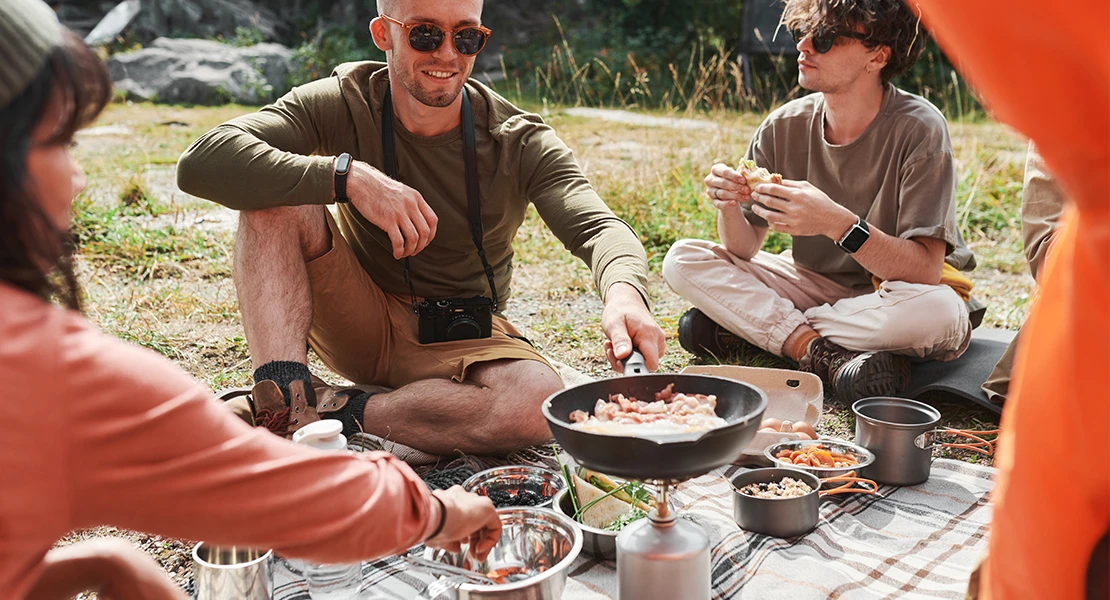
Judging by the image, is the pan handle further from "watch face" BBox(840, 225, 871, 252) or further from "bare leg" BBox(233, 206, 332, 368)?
"watch face" BBox(840, 225, 871, 252)

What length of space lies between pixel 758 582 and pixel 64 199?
2061 mm

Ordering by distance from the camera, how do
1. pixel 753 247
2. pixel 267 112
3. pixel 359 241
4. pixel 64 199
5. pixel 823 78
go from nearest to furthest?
1. pixel 64 199
2. pixel 267 112
3. pixel 359 241
4. pixel 823 78
5. pixel 753 247

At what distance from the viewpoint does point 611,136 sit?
35.3 ft

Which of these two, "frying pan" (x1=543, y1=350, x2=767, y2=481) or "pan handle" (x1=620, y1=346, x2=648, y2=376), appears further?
"pan handle" (x1=620, y1=346, x2=648, y2=376)

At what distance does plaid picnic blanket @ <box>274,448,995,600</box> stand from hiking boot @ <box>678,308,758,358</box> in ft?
4.62

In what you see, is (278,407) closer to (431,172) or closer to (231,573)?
(231,573)

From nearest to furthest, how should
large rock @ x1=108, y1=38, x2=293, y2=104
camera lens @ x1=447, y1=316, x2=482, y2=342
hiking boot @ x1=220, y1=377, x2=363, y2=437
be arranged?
hiking boot @ x1=220, y1=377, x2=363, y2=437 → camera lens @ x1=447, y1=316, x2=482, y2=342 → large rock @ x1=108, y1=38, x2=293, y2=104

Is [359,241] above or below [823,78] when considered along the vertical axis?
below

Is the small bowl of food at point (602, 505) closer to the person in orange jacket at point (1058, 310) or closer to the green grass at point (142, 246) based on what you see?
the person in orange jacket at point (1058, 310)

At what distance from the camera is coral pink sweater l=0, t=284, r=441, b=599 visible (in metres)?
1.38

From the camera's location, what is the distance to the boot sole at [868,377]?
13.3 ft

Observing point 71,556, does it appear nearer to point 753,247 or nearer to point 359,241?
point 359,241

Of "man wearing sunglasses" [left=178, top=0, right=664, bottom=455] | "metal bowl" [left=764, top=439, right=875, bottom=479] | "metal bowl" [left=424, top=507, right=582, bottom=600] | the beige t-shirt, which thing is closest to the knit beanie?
"metal bowl" [left=424, top=507, right=582, bottom=600]

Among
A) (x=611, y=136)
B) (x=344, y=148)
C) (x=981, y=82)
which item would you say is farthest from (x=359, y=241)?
(x=611, y=136)
